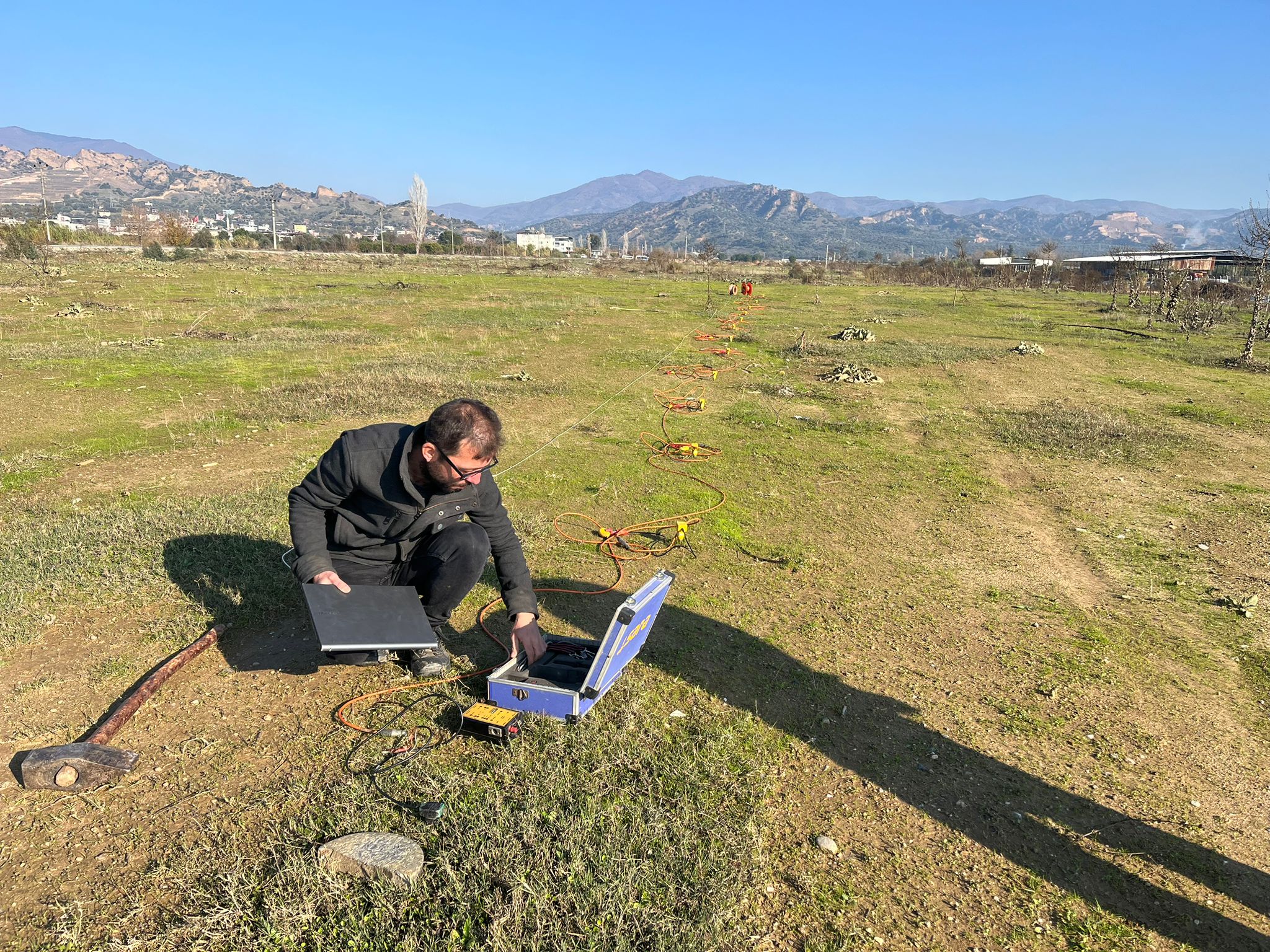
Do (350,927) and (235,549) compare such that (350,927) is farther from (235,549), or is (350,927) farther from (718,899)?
(235,549)

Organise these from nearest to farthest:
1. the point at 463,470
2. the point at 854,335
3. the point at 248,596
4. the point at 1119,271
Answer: the point at 463,470 < the point at 248,596 < the point at 854,335 < the point at 1119,271

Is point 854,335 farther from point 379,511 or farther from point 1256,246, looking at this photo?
point 379,511

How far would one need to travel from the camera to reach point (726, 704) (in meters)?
3.78

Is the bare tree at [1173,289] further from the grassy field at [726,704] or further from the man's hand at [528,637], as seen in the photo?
the man's hand at [528,637]

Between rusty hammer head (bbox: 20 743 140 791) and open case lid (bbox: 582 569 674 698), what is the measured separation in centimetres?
204

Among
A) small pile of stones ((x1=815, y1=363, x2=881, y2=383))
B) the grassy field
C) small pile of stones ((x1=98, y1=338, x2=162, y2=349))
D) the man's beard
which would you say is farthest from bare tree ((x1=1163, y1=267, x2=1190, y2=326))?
small pile of stones ((x1=98, y1=338, x2=162, y2=349))

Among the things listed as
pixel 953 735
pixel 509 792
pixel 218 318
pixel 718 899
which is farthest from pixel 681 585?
pixel 218 318

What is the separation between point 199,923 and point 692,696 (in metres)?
2.32

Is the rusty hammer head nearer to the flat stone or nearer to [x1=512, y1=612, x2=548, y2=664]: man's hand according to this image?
the flat stone

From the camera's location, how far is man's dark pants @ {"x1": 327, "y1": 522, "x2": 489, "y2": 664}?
372 cm

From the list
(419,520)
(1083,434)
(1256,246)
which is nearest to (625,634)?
(419,520)

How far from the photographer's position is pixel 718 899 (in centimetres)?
250

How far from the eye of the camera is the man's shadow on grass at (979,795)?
2.68 metres

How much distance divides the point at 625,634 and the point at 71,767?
2.41m
